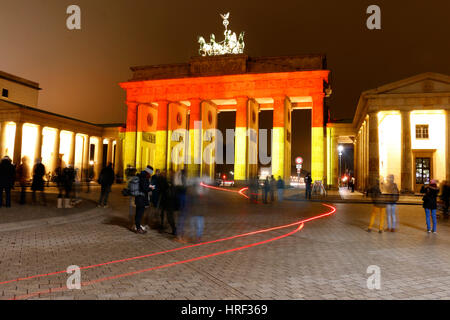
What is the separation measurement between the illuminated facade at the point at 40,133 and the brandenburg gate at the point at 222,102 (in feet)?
21.3

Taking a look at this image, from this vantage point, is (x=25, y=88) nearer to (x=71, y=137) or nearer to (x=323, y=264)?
(x=71, y=137)

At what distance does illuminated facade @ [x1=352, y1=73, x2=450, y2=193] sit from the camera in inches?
1158

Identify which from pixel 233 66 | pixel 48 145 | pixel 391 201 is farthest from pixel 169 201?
pixel 48 145

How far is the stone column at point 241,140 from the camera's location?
45688 millimetres

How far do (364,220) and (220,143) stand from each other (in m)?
45.7

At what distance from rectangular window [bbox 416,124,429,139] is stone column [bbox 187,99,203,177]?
26.0 metres

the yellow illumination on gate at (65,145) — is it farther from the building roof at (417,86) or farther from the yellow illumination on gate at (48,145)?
the building roof at (417,86)

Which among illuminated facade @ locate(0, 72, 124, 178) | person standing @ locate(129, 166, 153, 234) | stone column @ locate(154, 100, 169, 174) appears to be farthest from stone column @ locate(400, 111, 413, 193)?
illuminated facade @ locate(0, 72, 124, 178)

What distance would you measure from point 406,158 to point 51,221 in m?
27.9

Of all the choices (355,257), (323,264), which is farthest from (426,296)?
(355,257)

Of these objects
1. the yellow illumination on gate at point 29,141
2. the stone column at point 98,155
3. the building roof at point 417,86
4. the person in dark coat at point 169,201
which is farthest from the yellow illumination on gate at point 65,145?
the person in dark coat at point 169,201

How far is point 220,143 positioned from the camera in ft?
192

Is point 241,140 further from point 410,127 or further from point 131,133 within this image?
point 410,127

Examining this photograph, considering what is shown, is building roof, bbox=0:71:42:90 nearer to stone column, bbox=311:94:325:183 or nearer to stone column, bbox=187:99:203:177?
stone column, bbox=187:99:203:177
